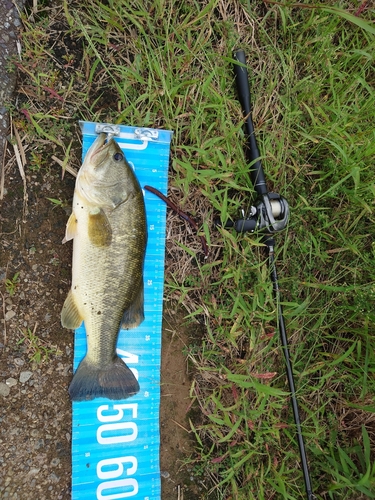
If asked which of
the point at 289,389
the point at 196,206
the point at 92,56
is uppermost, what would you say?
the point at 92,56

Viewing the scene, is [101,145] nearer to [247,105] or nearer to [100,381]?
[247,105]

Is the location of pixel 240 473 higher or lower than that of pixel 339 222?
lower

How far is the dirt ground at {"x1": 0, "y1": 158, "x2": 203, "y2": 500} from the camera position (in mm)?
2641

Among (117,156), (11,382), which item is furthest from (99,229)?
(11,382)

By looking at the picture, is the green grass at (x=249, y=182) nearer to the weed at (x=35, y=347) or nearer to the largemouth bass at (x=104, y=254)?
the largemouth bass at (x=104, y=254)

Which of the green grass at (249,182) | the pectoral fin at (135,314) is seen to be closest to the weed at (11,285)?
the pectoral fin at (135,314)

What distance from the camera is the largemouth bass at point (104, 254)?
2.45m

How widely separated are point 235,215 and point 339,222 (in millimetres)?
951

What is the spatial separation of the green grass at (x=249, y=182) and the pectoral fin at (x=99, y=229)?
61cm

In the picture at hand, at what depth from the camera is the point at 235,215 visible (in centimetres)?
304

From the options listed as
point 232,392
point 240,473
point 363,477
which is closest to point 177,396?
point 232,392

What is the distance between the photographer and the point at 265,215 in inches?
107

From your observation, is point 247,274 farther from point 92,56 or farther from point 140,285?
point 92,56

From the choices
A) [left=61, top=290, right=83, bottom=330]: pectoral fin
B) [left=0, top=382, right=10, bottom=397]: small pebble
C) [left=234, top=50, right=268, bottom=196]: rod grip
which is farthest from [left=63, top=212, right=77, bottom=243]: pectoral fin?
[left=234, top=50, right=268, bottom=196]: rod grip
